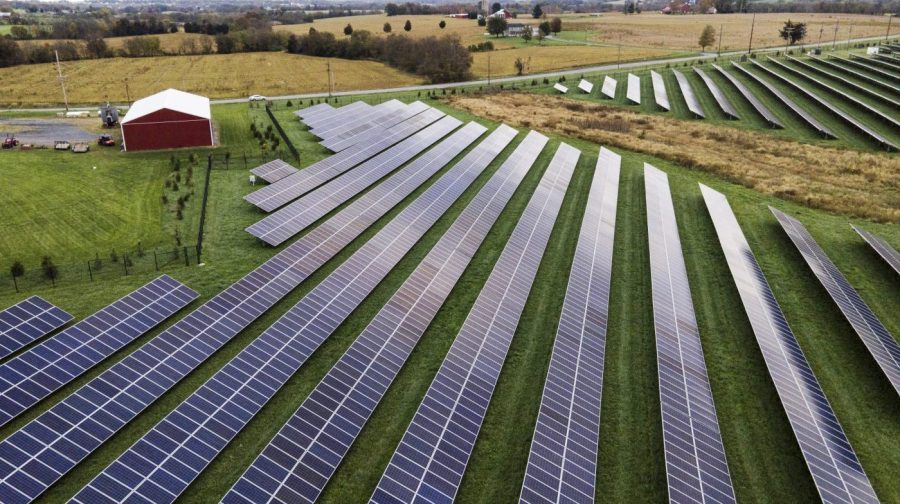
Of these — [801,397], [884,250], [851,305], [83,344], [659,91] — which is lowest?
[801,397]

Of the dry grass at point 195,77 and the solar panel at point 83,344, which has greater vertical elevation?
the dry grass at point 195,77

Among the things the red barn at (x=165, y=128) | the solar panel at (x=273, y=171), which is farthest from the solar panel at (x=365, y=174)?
the red barn at (x=165, y=128)

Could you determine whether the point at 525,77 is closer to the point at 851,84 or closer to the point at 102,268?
the point at 851,84

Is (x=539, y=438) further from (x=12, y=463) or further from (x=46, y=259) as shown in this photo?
(x=46, y=259)

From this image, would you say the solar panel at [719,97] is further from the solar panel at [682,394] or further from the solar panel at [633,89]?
the solar panel at [682,394]

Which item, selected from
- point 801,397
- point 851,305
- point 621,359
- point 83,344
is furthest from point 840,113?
point 83,344

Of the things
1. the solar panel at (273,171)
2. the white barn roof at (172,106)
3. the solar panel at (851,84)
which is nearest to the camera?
A: the solar panel at (273,171)

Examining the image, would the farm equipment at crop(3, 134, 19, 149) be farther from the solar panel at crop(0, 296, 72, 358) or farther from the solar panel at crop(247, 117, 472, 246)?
the solar panel at crop(0, 296, 72, 358)
